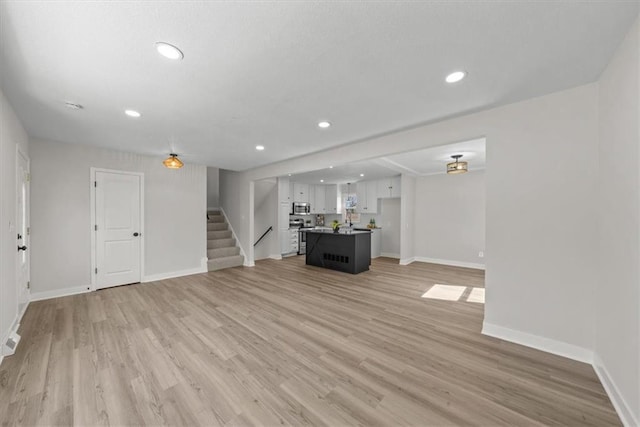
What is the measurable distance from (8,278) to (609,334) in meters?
5.61

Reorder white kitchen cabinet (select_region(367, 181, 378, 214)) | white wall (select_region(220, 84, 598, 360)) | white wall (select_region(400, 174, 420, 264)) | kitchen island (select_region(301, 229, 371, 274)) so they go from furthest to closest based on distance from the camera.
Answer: white kitchen cabinet (select_region(367, 181, 378, 214)) → white wall (select_region(400, 174, 420, 264)) → kitchen island (select_region(301, 229, 371, 274)) → white wall (select_region(220, 84, 598, 360))

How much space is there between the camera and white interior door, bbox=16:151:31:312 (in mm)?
2949

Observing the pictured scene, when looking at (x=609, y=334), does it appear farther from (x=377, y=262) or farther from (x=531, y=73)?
(x=377, y=262)

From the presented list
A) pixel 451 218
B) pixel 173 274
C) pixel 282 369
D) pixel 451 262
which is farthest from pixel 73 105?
pixel 451 262

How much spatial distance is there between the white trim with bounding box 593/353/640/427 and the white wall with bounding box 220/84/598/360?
0.19 meters

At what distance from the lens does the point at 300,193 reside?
8.69m

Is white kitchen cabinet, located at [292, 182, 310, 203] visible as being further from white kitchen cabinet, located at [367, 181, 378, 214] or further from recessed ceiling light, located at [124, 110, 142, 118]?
recessed ceiling light, located at [124, 110, 142, 118]

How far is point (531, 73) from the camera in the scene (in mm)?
1990

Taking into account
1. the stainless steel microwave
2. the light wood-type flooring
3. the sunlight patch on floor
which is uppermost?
the stainless steel microwave

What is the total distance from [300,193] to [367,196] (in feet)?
7.93

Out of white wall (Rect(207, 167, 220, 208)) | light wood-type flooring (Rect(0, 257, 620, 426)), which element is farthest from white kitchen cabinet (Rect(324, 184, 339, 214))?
light wood-type flooring (Rect(0, 257, 620, 426))

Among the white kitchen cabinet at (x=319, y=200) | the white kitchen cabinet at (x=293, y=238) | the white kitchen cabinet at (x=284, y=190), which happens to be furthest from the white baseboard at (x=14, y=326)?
the white kitchen cabinet at (x=319, y=200)

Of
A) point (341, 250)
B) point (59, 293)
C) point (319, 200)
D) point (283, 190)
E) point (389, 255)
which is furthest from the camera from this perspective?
point (319, 200)

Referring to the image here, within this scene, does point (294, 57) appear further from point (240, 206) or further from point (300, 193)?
point (300, 193)
